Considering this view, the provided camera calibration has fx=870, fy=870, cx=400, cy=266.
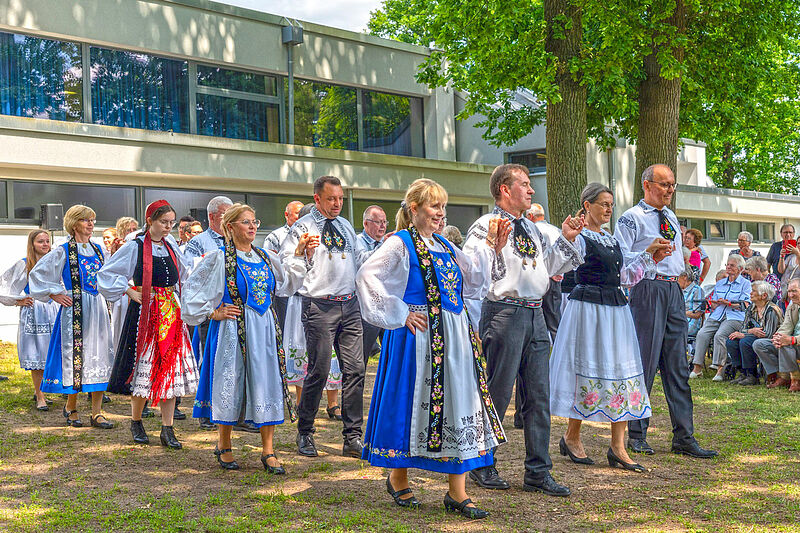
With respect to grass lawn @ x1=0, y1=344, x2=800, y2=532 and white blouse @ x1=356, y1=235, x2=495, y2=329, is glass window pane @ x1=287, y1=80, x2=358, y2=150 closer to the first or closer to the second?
grass lawn @ x1=0, y1=344, x2=800, y2=532

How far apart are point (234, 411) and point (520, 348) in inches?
85.0

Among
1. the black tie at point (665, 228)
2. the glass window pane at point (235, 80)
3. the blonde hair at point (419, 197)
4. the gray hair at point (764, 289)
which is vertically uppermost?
the glass window pane at point (235, 80)

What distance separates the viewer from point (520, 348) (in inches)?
226

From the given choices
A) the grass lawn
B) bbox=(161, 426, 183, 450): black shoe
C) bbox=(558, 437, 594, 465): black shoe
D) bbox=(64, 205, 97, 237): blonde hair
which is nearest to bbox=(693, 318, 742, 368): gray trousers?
the grass lawn

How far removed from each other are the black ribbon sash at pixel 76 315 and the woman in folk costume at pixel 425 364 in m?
4.18

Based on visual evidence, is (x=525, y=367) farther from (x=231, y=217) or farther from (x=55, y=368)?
(x=55, y=368)

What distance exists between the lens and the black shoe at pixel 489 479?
5844mm

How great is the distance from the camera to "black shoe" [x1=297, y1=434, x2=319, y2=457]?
22.9 feet

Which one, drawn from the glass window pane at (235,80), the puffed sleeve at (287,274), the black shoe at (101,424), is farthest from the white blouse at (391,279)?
the glass window pane at (235,80)

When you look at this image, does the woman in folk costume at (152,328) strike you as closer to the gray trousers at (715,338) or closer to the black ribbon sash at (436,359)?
the black ribbon sash at (436,359)

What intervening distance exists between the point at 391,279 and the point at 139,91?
1377 cm

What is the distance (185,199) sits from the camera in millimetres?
17578

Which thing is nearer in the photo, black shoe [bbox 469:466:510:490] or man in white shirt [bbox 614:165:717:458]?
black shoe [bbox 469:466:510:490]

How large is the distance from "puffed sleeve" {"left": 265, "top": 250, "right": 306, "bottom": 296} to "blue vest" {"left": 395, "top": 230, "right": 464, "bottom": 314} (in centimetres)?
154
